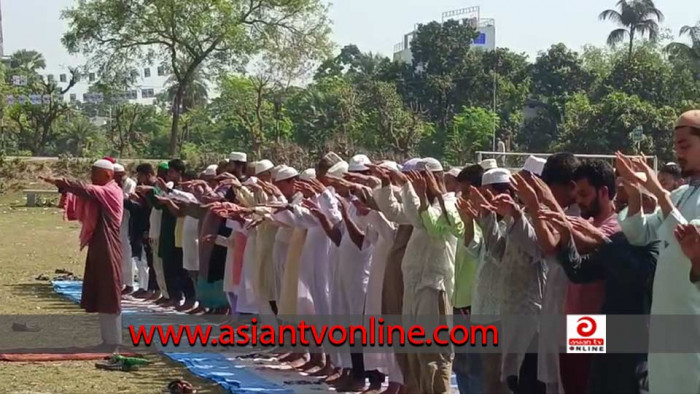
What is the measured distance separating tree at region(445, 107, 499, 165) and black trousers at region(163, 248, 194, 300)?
30314 millimetres

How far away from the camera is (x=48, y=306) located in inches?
464

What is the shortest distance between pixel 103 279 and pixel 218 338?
1.24 metres

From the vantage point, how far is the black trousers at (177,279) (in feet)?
39.1

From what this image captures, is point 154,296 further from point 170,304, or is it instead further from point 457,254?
point 457,254

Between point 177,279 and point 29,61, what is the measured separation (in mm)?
57836

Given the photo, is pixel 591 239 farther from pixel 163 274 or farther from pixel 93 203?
pixel 163 274

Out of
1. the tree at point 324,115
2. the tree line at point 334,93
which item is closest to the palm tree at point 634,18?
the tree line at point 334,93

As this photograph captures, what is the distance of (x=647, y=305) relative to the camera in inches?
166

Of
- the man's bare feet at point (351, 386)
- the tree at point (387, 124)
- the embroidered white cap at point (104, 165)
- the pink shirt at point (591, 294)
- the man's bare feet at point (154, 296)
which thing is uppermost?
the tree at point (387, 124)

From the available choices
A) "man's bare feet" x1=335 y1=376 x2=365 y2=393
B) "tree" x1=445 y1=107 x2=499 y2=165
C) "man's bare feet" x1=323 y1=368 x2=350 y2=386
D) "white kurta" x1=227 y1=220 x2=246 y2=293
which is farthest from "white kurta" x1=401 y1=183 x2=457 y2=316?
"tree" x1=445 y1=107 x2=499 y2=165

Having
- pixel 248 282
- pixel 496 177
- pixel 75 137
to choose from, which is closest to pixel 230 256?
pixel 248 282

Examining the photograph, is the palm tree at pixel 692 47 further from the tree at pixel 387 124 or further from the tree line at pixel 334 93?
the tree at pixel 387 124

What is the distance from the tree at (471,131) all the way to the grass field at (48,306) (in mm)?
21486

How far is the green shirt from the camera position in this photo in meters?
5.91
